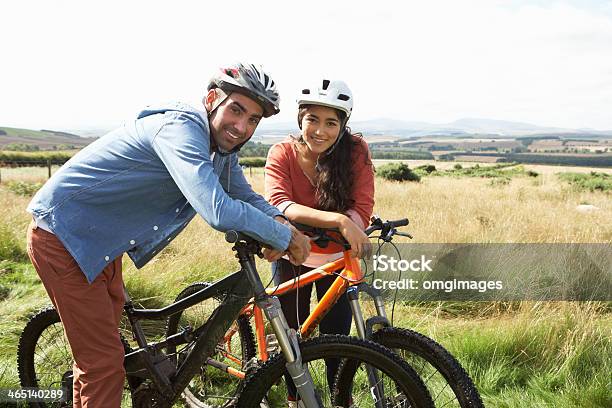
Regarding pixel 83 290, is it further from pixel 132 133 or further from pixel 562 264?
pixel 562 264

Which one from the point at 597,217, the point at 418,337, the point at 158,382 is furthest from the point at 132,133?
the point at 597,217

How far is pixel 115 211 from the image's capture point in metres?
2.43

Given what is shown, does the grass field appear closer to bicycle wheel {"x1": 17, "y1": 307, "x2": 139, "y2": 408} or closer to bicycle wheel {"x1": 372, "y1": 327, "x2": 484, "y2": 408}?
bicycle wheel {"x1": 17, "y1": 307, "x2": 139, "y2": 408}

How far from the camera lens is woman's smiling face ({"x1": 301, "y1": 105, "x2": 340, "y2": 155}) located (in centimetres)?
303

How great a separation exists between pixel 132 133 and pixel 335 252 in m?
1.40

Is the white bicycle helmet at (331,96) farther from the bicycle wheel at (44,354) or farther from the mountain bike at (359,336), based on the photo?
the bicycle wheel at (44,354)

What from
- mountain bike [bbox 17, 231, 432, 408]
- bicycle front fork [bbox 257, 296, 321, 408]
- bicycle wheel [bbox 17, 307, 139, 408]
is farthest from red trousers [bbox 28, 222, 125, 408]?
bicycle front fork [bbox 257, 296, 321, 408]

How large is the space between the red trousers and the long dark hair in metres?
1.22

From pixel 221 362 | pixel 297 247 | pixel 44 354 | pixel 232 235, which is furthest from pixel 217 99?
pixel 44 354

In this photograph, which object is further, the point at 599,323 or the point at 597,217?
the point at 597,217

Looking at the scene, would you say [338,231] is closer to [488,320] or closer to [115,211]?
[115,211]

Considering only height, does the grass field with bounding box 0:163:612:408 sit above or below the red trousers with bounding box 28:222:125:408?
below

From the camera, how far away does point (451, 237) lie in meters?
7.17

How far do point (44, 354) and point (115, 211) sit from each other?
152 centimetres
